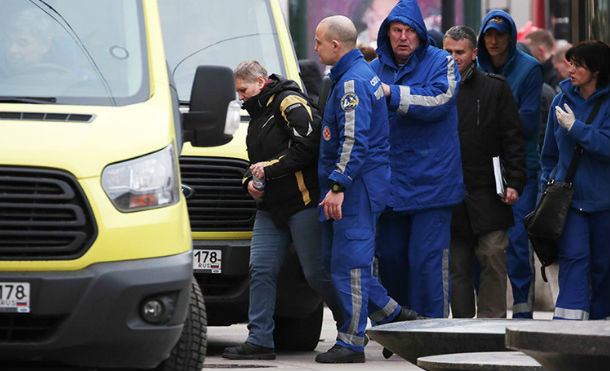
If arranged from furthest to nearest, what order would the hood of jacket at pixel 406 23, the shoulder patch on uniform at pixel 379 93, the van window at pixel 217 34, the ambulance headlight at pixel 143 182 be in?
the van window at pixel 217 34
the hood of jacket at pixel 406 23
the shoulder patch on uniform at pixel 379 93
the ambulance headlight at pixel 143 182

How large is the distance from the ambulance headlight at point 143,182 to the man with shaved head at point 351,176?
7.14 ft

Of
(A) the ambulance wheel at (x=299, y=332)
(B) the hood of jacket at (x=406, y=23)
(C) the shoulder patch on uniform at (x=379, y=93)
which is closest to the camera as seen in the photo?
(C) the shoulder patch on uniform at (x=379, y=93)

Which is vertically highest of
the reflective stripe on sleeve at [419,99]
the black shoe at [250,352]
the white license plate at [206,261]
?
the reflective stripe on sleeve at [419,99]

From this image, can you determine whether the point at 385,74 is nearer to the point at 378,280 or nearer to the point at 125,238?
the point at 378,280

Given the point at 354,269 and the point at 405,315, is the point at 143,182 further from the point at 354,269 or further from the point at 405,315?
the point at 405,315

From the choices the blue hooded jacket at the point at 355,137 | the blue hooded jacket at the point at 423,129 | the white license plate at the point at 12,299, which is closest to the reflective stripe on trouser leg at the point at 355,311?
the blue hooded jacket at the point at 355,137

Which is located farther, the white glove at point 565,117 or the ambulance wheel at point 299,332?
the ambulance wheel at point 299,332

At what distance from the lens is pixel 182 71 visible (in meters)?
9.55

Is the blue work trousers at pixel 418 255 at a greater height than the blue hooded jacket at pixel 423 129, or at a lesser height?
lesser

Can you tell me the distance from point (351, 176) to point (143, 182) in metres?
2.40

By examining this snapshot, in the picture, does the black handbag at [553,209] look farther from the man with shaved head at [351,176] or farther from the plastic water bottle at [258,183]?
the plastic water bottle at [258,183]

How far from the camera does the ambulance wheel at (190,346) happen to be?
22.7 ft

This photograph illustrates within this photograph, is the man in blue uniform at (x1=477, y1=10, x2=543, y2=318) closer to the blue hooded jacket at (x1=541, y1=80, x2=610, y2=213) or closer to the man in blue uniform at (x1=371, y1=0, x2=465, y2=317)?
the blue hooded jacket at (x1=541, y1=80, x2=610, y2=213)

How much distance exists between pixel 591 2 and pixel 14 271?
6692 millimetres
